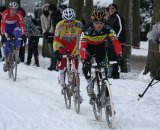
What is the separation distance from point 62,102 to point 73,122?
1.95 metres

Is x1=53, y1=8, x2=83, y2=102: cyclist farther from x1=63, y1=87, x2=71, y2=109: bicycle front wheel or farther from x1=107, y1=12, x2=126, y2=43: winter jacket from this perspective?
x1=107, y1=12, x2=126, y2=43: winter jacket

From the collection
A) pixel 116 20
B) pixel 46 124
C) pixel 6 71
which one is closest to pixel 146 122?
pixel 46 124

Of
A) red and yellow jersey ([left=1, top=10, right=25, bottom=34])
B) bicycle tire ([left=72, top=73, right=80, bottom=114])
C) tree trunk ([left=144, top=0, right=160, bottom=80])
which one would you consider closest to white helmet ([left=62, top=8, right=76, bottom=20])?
bicycle tire ([left=72, top=73, right=80, bottom=114])

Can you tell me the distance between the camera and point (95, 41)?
858 centimetres

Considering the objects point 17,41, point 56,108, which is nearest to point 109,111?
point 56,108

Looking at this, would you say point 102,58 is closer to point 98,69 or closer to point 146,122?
point 98,69

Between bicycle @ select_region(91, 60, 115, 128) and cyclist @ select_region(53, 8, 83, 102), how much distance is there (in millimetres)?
1132

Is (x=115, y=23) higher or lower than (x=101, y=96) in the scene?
higher

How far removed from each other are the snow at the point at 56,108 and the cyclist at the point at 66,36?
909 millimetres

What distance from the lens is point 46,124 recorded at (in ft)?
26.3

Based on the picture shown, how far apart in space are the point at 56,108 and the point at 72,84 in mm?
632

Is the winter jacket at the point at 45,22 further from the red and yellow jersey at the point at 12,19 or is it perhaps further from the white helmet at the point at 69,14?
the white helmet at the point at 69,14

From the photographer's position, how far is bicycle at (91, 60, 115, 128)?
25.8ft

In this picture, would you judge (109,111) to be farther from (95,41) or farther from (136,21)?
(136,21)
